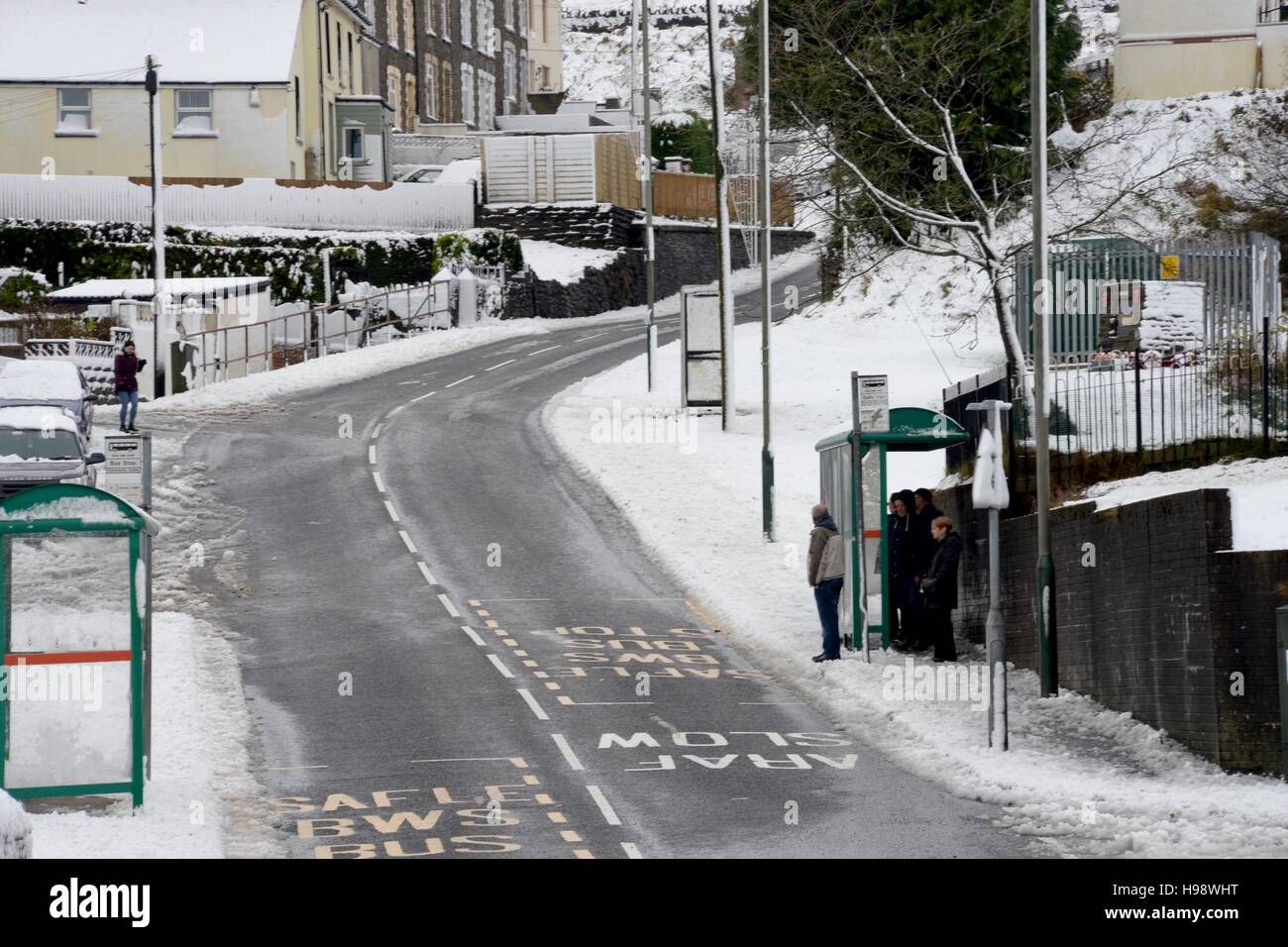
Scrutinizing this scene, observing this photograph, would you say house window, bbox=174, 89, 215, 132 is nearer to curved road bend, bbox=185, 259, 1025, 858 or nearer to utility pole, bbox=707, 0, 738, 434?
curved road bend, bbox=185, 259, 1025, 858

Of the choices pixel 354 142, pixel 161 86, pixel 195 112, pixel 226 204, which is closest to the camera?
pixel 226 204

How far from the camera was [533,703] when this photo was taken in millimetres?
19625

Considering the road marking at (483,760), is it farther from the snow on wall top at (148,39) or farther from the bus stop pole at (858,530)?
the snow on wall top at (148,39)

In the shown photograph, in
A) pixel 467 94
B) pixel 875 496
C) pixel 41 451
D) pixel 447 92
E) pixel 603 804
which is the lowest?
pixel 603 804

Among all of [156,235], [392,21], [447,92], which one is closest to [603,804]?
[156,235]

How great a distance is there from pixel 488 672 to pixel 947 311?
104 ft

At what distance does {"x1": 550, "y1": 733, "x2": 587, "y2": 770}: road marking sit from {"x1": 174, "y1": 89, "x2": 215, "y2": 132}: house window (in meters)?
51.5

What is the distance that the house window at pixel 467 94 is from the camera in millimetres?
91125

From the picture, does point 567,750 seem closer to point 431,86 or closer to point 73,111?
point 73,111

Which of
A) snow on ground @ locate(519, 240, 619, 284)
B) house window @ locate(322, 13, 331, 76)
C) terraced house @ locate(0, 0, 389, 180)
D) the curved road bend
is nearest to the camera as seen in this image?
the curved road bend

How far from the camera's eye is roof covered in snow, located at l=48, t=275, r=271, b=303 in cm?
5234

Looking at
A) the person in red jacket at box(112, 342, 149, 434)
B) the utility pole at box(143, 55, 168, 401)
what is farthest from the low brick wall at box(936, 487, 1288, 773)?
the utility pole at box(143, 55, 168, 401)

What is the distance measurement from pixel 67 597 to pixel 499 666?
680 centimetres
